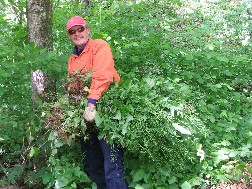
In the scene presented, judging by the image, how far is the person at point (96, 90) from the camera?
3.26 metres

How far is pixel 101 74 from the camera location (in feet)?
10.6

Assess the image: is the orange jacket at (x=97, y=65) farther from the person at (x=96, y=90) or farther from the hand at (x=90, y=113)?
the hand at (x=90, y=113)

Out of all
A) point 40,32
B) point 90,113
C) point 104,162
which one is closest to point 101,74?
point 90,113

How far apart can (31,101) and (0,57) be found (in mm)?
940

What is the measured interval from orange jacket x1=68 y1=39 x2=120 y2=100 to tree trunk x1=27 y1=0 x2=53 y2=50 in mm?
893

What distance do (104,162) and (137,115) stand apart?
2.30 feet

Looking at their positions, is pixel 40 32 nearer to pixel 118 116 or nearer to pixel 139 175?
pixel 118 116

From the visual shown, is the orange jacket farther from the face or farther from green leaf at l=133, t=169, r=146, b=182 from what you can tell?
green leaf at l=133, t=169, r=146, b=182

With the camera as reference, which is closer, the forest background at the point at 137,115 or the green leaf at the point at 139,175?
the forest background at the point at 137,115

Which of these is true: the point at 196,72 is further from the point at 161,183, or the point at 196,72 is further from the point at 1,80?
the point at 1,80

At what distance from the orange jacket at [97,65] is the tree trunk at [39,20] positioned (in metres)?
0.89

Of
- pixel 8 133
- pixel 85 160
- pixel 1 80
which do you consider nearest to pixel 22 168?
pixel 8 133

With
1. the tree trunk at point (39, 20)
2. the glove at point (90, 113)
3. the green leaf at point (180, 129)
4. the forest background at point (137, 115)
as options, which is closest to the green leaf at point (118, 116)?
the forest background at point (137, 115)

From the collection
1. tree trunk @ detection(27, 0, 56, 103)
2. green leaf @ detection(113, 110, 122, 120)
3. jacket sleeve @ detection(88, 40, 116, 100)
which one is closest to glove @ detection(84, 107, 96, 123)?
jacket sleeve @ detection(88, 40, 116, 100)
